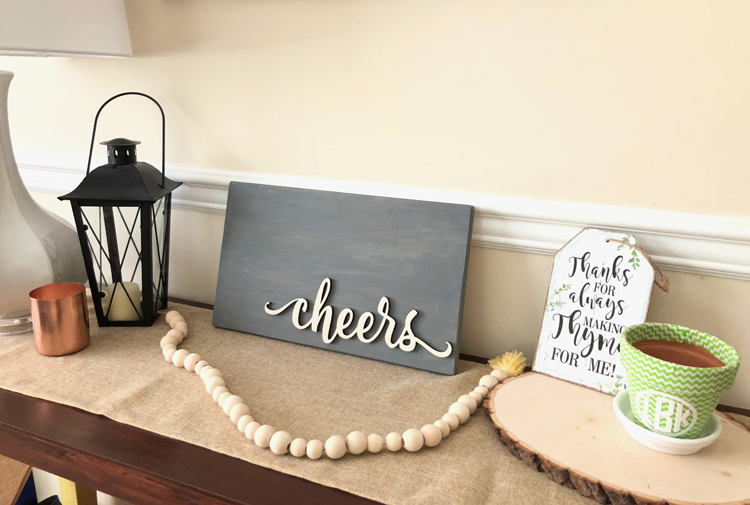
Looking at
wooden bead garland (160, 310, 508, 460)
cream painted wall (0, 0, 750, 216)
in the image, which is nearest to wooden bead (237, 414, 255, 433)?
wooden bead garland (160, 310, 508, 460)

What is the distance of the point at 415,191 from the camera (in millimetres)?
908

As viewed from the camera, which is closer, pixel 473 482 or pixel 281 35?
pixel 473 482

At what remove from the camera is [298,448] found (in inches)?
26.1

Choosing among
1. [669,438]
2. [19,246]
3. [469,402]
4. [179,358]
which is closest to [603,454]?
[669,438]

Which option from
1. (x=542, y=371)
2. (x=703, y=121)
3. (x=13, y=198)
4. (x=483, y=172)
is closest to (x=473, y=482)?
(x=542, y=371)

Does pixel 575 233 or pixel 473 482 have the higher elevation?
pixel 575 233

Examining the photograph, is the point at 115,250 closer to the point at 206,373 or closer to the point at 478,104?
the point at 206,373

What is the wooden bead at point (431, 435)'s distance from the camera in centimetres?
68

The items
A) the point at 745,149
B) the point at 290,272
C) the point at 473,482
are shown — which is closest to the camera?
the point at 473,482

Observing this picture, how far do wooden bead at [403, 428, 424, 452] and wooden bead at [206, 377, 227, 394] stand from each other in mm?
281

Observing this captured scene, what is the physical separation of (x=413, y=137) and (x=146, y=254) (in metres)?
0.49

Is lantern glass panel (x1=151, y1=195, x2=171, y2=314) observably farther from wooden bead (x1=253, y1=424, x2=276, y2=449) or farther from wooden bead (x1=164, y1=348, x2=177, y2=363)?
wooden bead (x1=253, y1=424, x2=276, y2=449)

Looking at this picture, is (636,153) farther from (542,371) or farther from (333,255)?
(333,255)

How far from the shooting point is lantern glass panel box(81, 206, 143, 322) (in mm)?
951
